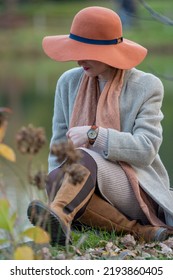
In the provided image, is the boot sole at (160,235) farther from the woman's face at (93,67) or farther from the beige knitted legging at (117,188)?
the woman's face at (93,67)

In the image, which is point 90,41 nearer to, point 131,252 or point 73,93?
point 73,93

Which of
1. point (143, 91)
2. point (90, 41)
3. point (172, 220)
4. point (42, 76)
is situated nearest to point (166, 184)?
point (172, 220)

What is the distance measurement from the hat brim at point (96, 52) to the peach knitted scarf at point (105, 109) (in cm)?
8

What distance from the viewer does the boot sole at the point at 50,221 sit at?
310cm

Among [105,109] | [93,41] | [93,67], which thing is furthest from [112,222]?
[93,41]

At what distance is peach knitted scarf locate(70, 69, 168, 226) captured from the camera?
3.67 m

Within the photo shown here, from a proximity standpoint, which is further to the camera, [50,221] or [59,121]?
[59,121]

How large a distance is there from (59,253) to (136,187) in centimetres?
57

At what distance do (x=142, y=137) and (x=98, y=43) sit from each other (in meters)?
0.42

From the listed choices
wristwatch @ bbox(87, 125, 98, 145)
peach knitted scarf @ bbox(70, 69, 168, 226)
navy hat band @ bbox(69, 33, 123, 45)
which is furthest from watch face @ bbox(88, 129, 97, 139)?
navy hat band @ bbox(69, 33, 123, 45)

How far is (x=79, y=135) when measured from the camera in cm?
354

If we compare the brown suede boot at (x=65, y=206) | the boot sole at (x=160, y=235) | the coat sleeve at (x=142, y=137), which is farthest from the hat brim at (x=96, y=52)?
the boot sole at (x=160, y=235)

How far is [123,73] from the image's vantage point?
12.3ft

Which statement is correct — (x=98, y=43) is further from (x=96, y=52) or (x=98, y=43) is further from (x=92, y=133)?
(x=92, y=133)
